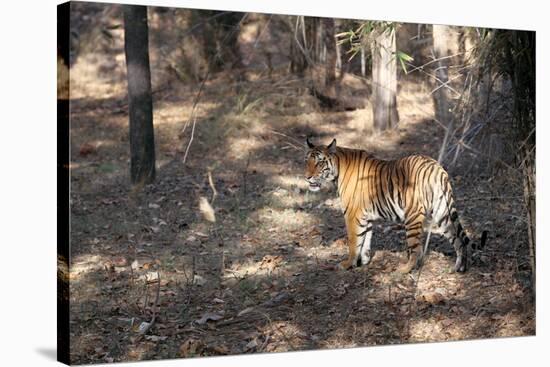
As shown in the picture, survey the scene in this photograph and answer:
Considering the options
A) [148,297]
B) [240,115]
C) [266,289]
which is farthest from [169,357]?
[240,115]

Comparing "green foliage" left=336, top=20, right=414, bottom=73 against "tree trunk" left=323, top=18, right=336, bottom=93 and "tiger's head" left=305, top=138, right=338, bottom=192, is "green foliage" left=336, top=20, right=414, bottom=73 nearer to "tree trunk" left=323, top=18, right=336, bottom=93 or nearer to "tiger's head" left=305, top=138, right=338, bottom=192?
"tree trunk" left=323, top=18, right=336, bottom=93

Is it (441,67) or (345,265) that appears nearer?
(345,265)

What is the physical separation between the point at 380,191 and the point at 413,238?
39cm

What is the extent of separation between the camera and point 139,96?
630 cm

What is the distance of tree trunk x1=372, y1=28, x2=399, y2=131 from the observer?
22.0 ft

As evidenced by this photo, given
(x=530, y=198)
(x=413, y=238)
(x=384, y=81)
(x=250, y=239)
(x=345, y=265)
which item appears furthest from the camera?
(x=530, y=198)

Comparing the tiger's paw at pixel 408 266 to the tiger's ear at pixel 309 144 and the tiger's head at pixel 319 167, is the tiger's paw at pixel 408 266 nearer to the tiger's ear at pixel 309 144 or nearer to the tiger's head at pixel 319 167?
the tiger's head at pixel 319 167

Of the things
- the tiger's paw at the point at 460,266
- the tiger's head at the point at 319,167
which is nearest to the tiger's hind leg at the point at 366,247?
the tiger's head at the point at 319,167

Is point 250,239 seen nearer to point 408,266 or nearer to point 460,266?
point 408,266

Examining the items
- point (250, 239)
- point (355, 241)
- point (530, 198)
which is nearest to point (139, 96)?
point (250, 239)

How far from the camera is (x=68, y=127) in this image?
220 inches

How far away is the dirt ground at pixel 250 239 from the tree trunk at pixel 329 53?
0.56 ft

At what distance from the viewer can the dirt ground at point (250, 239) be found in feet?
19.3

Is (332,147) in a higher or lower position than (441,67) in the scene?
lower
